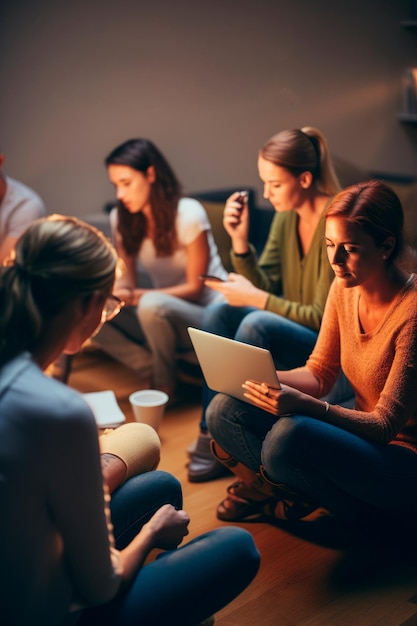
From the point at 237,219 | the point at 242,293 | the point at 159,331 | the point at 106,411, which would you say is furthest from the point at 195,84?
the point at 106,411

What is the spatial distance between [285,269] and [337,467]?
83cm

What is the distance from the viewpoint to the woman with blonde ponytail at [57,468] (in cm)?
106

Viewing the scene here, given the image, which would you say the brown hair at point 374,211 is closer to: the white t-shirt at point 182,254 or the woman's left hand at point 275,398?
the woman's left hand at point 275,398

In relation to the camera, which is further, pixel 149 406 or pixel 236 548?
pixel 149 406

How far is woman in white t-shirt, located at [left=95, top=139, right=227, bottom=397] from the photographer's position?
8.64 ft

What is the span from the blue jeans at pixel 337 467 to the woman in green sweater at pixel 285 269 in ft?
1.26

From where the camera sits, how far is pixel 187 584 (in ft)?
4.14

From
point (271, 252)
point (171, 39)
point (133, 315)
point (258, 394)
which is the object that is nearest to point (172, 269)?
point (133, 315)

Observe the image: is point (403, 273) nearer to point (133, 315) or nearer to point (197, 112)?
point (133, 315)

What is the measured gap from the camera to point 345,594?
1701mm

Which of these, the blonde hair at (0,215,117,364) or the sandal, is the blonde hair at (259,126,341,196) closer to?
the sandal

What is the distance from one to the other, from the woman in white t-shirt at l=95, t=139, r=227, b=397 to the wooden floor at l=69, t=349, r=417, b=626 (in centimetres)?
64

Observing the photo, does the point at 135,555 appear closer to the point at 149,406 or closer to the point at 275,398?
the point at 275,398

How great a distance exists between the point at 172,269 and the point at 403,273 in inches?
47.5
